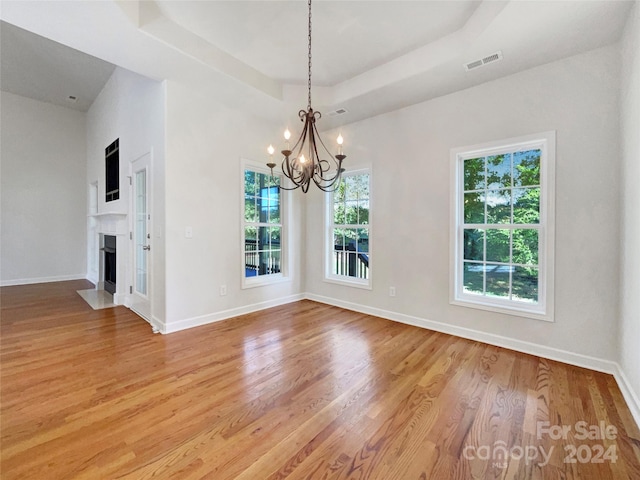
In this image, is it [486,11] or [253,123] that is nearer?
[486,11]

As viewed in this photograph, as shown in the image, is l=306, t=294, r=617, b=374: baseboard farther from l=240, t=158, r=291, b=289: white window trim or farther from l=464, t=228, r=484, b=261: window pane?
l=240, t=158, r=291, b=289: white window trim

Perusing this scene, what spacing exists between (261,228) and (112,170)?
312 cm

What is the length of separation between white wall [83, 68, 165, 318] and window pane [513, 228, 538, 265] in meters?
3.86

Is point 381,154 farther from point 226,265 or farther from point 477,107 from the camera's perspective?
point 226,265

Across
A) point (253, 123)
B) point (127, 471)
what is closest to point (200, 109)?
point (253, 123)

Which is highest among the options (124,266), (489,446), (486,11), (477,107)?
(486,11)

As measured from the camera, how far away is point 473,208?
3.19m

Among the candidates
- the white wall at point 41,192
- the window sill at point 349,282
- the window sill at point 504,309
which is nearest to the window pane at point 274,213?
the window sill at point 349,282

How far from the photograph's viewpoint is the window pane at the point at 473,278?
315cm

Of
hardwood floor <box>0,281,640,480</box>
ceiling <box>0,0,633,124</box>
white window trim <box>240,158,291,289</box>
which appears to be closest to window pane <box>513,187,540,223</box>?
ceiling <box>0,0,633,124</box>

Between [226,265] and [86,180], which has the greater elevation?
[86,180]

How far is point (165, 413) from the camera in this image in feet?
5.93

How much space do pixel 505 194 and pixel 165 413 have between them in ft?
11.7

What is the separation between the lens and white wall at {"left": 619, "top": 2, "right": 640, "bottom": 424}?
6.13 feet
